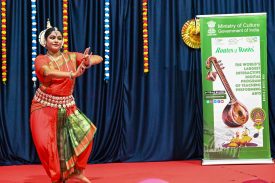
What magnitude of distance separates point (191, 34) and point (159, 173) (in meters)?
1.70

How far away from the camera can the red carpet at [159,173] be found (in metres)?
3.93

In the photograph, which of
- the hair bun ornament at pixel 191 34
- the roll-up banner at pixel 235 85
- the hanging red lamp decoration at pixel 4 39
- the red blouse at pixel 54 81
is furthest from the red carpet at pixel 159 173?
the hair bun ornament at pixel 191 34

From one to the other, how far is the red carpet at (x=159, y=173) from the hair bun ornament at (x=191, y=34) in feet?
4.45

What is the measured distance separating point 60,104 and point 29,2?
208 centimetres

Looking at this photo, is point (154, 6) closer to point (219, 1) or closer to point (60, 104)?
point (219, 1)

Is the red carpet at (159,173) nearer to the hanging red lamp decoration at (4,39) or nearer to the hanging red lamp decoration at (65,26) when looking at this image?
the hanging red lamp decoration at (4,39)

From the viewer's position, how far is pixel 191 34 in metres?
5.14

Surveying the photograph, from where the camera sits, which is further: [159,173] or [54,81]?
[159,173]

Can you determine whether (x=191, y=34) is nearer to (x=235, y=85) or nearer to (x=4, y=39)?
(x=235, y=85)

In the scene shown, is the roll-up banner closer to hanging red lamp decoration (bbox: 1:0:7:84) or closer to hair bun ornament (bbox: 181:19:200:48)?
hair bun ornament (bbox: 181:19:200:48)

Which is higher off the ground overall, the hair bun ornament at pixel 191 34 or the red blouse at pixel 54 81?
the hair bun ornament at pixel 191 34

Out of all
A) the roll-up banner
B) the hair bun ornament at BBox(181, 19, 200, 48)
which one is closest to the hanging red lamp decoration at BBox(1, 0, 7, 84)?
the hair bun ornament at BBox(181, 19, 200, 48)

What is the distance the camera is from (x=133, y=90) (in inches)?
204

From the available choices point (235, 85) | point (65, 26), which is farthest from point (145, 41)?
point (235, 85)
